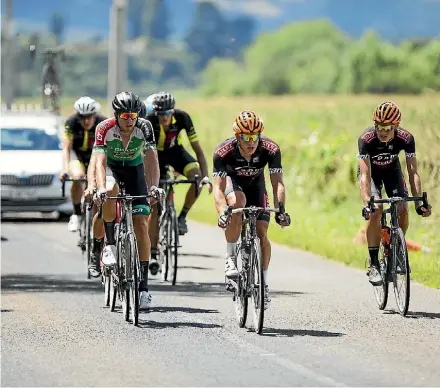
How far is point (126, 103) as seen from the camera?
45.8 ft

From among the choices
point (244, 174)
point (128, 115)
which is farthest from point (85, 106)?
point (244, 174)

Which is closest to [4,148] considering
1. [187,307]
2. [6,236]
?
[6,236]

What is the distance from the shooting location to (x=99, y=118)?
1869cm

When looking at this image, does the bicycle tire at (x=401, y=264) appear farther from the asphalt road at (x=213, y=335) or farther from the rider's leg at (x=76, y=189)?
the rider's leg at (x=76, y=189)

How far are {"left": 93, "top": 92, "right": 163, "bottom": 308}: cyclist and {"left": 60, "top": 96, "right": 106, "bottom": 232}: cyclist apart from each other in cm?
379

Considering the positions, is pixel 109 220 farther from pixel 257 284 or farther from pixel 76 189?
pixel 76 189

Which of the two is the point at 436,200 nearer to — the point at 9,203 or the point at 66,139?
the point at 66,139

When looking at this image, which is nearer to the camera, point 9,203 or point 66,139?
point 66,139

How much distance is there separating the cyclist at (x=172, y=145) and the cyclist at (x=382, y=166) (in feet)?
8.82

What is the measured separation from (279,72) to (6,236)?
132m

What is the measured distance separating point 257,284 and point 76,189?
661cm

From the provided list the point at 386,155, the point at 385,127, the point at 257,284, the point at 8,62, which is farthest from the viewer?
the point at 8,62

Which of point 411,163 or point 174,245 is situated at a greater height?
→ point 411,163

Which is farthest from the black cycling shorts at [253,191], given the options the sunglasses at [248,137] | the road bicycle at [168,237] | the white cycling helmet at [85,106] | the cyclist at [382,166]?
the white cycling helmet at [85,106]
